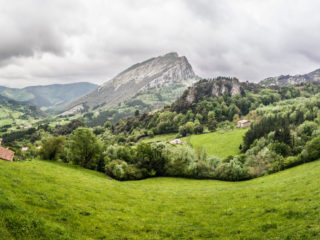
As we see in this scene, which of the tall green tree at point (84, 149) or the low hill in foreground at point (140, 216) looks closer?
the low hill in foreground at point (140, 216)

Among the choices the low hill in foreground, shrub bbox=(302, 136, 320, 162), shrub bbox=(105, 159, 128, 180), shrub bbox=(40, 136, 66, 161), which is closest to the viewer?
the low hill in foreground

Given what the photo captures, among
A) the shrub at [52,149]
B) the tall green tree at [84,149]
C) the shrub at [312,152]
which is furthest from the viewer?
the tall green tree at [84,149]

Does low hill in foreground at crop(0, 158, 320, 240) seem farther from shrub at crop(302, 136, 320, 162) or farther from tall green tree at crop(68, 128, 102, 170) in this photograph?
tall green tree at crop(68, 128, 102, 170)

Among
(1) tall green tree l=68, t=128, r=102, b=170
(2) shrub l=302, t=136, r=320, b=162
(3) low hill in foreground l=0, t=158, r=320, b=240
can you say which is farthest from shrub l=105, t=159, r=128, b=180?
(2) shrub l=302, t=136, r=320, b=162

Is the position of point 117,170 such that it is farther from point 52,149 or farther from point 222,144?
point 222,144

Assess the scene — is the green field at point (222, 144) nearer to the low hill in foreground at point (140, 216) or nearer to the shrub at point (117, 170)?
the shrub at point (117, 170)

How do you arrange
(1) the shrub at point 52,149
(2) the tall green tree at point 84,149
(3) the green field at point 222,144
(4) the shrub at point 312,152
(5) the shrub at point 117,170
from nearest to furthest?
(4) the shrub at point 312,152 → (1) the shrub at point 52,149 → (5) the shrub at point 117,170 → (2) the tall green tree at point 84,149 → (3) the green field at point 222,144

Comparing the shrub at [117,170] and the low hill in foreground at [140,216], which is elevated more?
the low hill in foreground at [140,216]

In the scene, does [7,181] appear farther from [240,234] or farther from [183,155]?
[183,155]

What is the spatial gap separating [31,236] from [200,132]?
16531 centimetres

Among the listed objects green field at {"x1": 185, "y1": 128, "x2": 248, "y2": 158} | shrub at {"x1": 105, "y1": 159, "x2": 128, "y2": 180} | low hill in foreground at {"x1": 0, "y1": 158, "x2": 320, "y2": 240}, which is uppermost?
green field at {"x1": 185, "y1": 128, "x2": 248, "y2": 158}

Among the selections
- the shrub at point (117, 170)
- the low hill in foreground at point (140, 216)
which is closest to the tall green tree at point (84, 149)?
the shrub at point (117, 170)

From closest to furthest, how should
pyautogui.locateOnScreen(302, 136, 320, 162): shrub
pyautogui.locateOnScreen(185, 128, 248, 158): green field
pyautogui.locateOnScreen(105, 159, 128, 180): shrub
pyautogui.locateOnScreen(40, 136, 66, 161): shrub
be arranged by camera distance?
1. pyautogui.locateOnScreen(302, 136, 320, 162): shrub
2. pyautogui.locateOnScreen(40, 136, 66, 161): shrub
3. pyautogui.locateOnScreen(105, 159, 128, 180): shrub
4. pyautogui.locateOnScreen(185, 128, 248, 158): green field

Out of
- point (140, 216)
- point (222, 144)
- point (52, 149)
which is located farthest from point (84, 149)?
point (222, 144)
